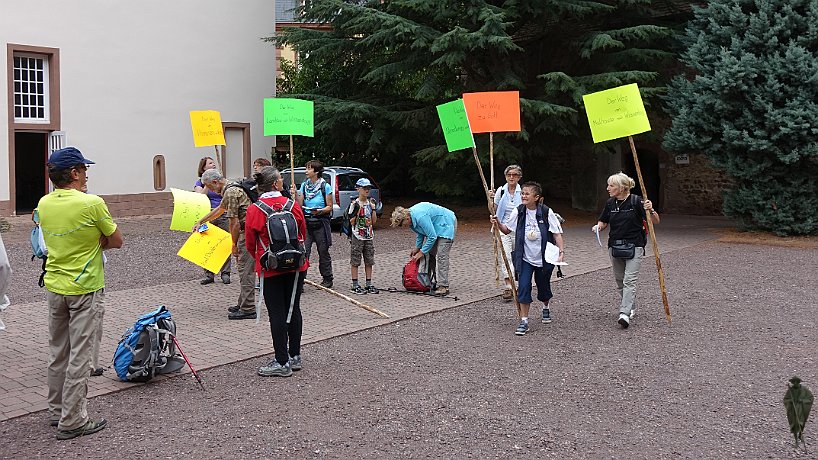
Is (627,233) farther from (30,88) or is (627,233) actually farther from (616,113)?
(30,88)

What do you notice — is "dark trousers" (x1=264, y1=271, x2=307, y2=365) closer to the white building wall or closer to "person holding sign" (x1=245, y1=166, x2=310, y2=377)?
"person holding sign" (x1=245, y1=166, x2=310, y2=377)

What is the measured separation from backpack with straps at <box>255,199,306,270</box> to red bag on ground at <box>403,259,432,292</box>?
4.10 m

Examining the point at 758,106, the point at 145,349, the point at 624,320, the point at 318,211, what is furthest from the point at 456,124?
the point at 758,106

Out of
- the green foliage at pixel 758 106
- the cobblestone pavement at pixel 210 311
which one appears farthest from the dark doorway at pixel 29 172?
the green foliage at pixel 758 106

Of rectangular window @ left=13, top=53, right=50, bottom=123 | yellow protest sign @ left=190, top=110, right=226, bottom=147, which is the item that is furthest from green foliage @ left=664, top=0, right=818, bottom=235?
rectangular window @ left=13, top=53, right=50, bottom=123

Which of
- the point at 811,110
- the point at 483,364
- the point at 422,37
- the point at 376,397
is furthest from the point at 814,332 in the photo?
the point at 422,37

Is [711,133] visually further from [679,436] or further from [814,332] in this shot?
[679,436]

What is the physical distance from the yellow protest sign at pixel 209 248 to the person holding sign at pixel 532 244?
3.26 m

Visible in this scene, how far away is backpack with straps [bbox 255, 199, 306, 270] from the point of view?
6246mm

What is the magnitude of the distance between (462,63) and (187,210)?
38.8ft

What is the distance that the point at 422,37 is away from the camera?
1862cm

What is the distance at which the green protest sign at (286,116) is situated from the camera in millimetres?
9711

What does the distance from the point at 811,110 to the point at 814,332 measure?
8963mm

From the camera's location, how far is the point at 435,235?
33.1 feet
